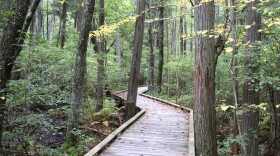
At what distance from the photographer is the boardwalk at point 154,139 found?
561 cm

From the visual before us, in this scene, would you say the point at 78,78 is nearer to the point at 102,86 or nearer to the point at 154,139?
the point at 154,139

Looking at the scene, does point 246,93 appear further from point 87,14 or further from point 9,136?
point 9,136

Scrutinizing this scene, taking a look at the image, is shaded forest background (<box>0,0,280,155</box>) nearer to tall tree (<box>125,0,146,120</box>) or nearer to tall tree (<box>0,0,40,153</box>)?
tall tree (<box>0,0,40,153</box>)

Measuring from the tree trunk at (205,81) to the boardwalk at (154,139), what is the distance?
480mm

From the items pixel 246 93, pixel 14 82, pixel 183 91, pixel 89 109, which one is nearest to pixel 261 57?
pixel 246 93

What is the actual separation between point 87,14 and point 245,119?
6067mm

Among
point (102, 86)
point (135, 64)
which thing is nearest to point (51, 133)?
point (102, 86)

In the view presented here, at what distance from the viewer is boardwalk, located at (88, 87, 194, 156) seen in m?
5.61

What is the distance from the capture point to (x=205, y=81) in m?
5.97

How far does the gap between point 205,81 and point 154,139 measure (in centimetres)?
209

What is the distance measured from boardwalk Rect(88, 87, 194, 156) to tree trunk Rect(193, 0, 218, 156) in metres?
0.48

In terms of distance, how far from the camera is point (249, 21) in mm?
7922

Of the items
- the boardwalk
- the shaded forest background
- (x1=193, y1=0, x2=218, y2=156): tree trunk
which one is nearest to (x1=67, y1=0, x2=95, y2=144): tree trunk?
the shaded forest background

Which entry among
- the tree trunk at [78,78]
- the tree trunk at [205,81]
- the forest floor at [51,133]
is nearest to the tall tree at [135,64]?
the forest floor at [51,133]
